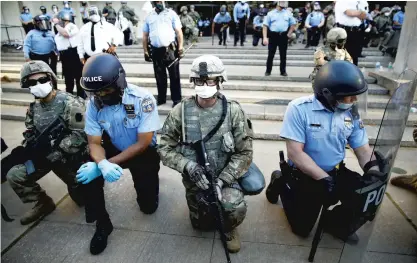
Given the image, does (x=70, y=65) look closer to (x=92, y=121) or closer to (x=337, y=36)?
(x=92, y=121)

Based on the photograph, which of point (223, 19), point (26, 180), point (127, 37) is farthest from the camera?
point (127, 37)

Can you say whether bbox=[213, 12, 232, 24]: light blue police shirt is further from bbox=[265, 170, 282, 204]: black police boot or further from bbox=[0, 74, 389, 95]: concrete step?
bbox=[265, 170, 282, 204]: black police boot

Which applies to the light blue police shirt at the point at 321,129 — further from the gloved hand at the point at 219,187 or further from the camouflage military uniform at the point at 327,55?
the camouflage military uniform at the point at 327,55

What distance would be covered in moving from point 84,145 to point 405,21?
639 centimetres

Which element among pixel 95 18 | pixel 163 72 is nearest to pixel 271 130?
pixel 163 72

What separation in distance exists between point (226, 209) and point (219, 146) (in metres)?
0.53

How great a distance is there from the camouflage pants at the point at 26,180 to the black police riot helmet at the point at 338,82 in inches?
99.8

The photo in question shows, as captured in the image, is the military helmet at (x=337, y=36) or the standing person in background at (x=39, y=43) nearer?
the military helmet at (x=337, y=36)

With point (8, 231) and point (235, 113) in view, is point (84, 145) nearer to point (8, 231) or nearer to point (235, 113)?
→ point (8, 231)

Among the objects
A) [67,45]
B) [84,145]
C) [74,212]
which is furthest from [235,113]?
[67,45]

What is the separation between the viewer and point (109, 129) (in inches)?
108

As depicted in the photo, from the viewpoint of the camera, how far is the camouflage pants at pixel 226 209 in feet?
7.96

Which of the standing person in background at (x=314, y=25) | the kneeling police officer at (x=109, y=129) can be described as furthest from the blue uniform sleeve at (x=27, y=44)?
the standing person in background at (x=314, y=25)

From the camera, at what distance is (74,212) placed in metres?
3.13
